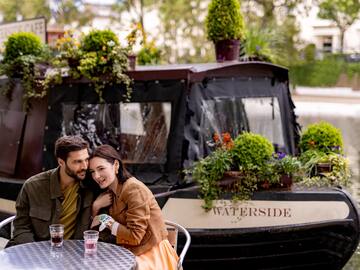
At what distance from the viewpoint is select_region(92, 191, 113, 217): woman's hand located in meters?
4.38

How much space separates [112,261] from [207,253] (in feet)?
9.18

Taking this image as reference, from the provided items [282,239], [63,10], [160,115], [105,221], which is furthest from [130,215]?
[63,10]

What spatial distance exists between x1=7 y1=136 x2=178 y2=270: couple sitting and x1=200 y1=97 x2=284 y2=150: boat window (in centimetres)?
263

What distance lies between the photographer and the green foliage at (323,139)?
7508 millimetres

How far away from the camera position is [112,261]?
3.89 meters

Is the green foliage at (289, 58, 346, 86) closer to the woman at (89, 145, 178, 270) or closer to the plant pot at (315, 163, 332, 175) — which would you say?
the plant pot at (315, 163, 332, 175)

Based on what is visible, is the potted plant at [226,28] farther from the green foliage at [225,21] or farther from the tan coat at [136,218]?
the tan coat at [136,218]

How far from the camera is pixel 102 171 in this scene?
14.0 feet

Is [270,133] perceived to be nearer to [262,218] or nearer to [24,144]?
[262,218]

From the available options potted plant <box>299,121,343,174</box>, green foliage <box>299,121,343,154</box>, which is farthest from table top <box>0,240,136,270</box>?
green foliage <box>299,121,343,154</box>

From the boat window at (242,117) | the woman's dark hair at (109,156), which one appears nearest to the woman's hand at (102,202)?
the woman's dark hair at (109,156)

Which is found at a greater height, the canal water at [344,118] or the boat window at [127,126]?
the boat window at [127,126]

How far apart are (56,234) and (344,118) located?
23.6 m

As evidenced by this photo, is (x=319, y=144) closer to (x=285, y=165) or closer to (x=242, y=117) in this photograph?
(x=242, y=117)
